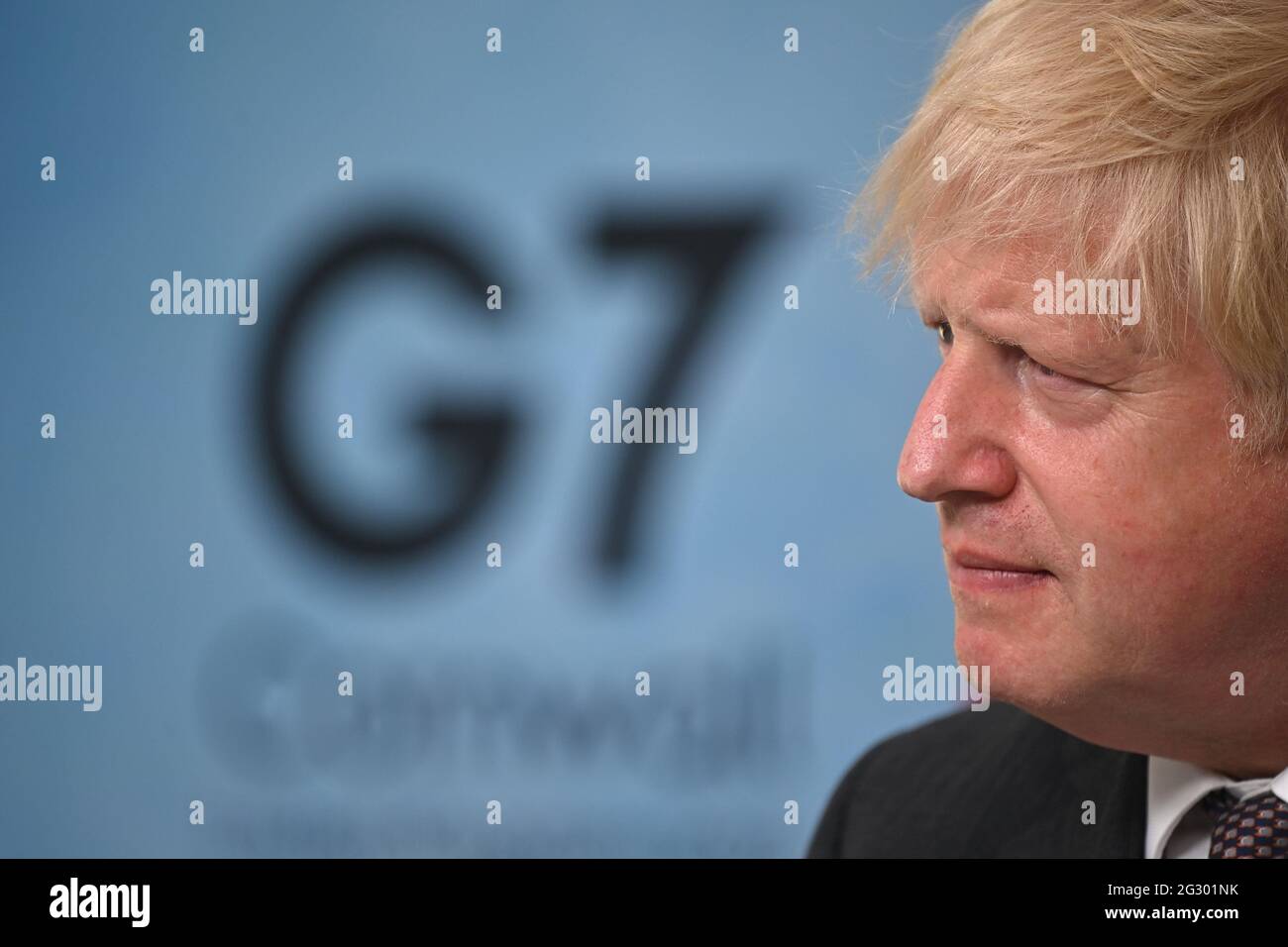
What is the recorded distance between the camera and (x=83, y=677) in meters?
A: 2.16

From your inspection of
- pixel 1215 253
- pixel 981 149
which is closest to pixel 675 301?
pixel 981 149

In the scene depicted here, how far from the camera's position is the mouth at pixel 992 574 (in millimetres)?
920

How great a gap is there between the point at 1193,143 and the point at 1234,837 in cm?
60

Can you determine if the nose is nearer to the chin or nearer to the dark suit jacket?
the chin

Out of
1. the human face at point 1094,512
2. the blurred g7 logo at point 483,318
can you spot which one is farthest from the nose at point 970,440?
the blurred g7 logo at point 483,318

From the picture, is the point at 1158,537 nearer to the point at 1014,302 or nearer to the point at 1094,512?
the point at 1094,512

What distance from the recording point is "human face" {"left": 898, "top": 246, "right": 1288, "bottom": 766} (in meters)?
0.85

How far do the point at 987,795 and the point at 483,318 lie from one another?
1314mm

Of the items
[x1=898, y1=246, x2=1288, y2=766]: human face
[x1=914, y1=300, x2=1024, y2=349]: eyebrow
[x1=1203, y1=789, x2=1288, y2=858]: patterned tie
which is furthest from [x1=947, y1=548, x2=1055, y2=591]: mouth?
[x1=1203, y1=789, x2=1288, y2=858]: patterned tie

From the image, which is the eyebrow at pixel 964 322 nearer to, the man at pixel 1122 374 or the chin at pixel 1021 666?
the man at pixel 1122 374

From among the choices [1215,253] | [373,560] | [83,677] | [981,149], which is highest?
[981,149]

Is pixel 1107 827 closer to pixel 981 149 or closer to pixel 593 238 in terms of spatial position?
pixel 981 149
